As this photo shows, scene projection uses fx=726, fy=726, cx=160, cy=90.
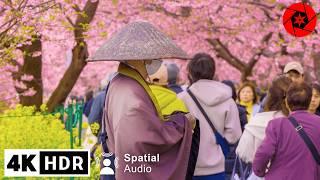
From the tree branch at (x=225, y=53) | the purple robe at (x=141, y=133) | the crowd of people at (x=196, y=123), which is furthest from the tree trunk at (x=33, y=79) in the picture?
the tree branch at (x=225, y=53)

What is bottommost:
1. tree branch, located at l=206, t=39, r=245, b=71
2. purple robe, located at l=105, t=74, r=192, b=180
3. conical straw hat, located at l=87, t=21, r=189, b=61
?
tree branch, located at l=206, t=39, r=245, b=71

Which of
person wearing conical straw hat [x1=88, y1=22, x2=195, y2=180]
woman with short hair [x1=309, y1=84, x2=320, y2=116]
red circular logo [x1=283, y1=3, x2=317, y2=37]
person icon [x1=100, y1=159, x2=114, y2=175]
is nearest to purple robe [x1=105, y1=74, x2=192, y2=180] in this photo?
Answer: person wearing conical straw hat [x1=88, y1=22, x2=195, y2=180]

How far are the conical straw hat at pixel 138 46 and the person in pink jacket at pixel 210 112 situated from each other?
152cm

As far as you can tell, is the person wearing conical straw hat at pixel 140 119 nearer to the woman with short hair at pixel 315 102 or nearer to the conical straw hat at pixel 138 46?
the conical straw hat at pixel 138 46

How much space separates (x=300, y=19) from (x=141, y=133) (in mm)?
6215

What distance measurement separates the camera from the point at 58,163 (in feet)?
21.9

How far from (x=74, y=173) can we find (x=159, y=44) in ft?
8.16

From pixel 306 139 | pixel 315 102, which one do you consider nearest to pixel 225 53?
pixel 315 102

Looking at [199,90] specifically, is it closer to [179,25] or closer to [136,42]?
[136,42]

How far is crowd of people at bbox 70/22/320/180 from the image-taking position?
4.27 m

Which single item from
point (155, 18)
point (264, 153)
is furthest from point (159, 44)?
point (155, 18)

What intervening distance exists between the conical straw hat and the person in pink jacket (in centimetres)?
152

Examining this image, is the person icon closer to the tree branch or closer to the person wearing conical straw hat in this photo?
the person wearing conical straw hat

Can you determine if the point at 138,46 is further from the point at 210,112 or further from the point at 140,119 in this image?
the point at 210,112
